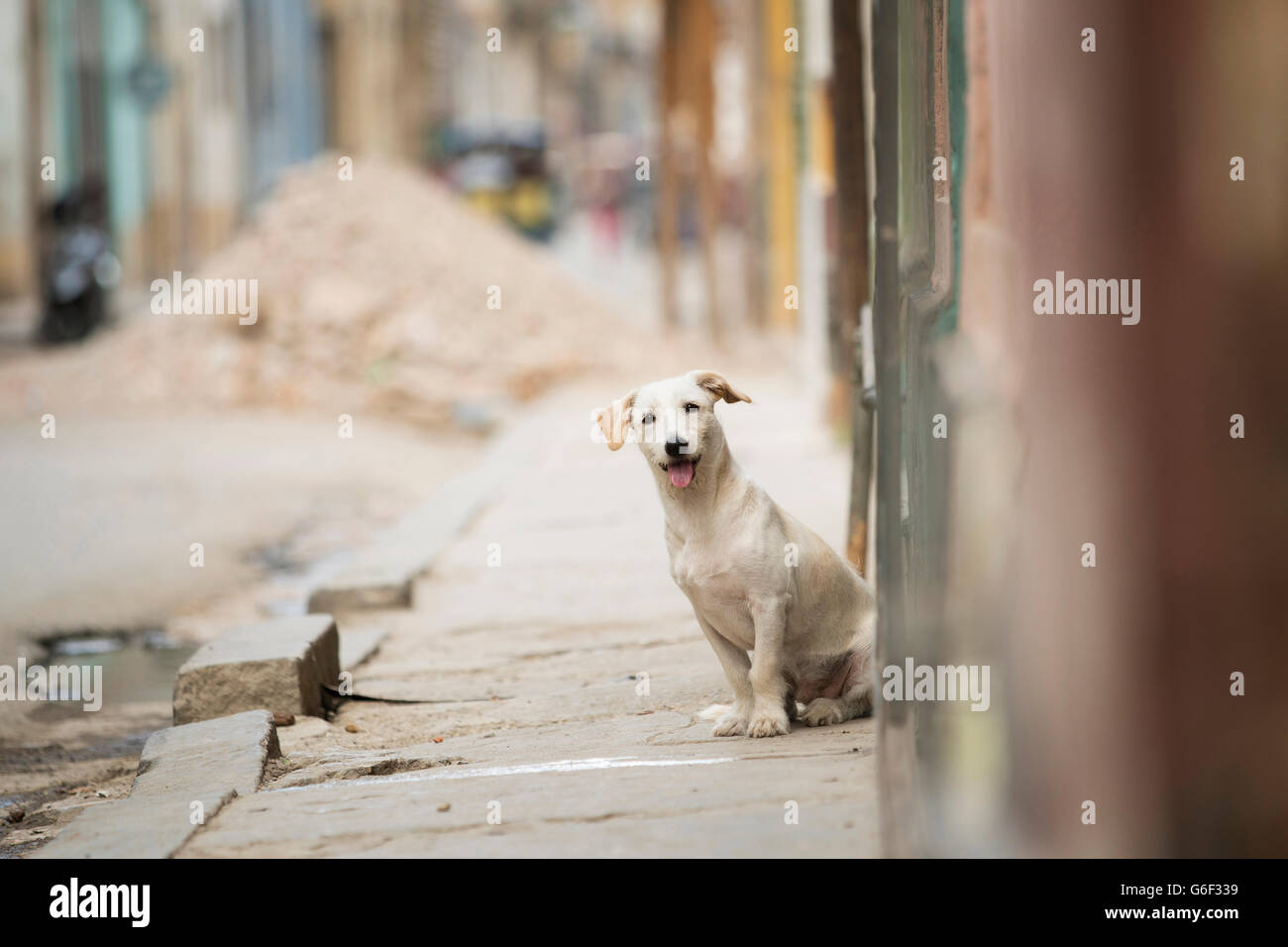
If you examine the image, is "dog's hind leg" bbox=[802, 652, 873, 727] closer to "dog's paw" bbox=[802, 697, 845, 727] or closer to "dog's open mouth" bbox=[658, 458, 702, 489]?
"dog's paw" bbox=[802, 697, 845, 727]

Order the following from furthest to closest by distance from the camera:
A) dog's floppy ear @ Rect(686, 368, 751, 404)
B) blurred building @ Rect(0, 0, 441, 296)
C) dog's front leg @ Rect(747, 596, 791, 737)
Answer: blurred building @ Rect(0, 0, 441, 296) < dog's floppy ear @ Rect(686, 368, 751, 404) < dog's front leg @ Rect(747, 596, 791, 737)

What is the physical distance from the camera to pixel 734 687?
160 inches

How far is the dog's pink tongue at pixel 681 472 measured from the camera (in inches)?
150

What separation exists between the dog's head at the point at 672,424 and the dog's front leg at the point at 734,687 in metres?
0.44

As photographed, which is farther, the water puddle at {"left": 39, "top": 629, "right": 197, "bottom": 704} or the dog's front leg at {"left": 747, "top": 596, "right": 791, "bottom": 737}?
the water puddle at {"left": 39, "top": 629, "right": 197, "bottom": 704}

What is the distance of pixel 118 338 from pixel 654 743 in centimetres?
1362

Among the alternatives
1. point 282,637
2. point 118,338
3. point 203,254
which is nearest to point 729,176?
point 203,254

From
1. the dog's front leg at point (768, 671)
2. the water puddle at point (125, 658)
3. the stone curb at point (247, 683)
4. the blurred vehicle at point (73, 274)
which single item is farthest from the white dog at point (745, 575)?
the blurred vehicle at point (73, 274)

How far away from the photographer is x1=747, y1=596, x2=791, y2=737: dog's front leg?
3926 millimetres

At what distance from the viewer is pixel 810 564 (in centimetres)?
411

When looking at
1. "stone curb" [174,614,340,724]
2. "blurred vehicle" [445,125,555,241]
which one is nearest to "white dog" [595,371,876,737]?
"stone curb" [174,614,340,724]

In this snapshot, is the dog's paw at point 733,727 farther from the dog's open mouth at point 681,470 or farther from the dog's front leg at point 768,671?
the dog's open mouth at point 681,470

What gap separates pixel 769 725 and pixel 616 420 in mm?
824
